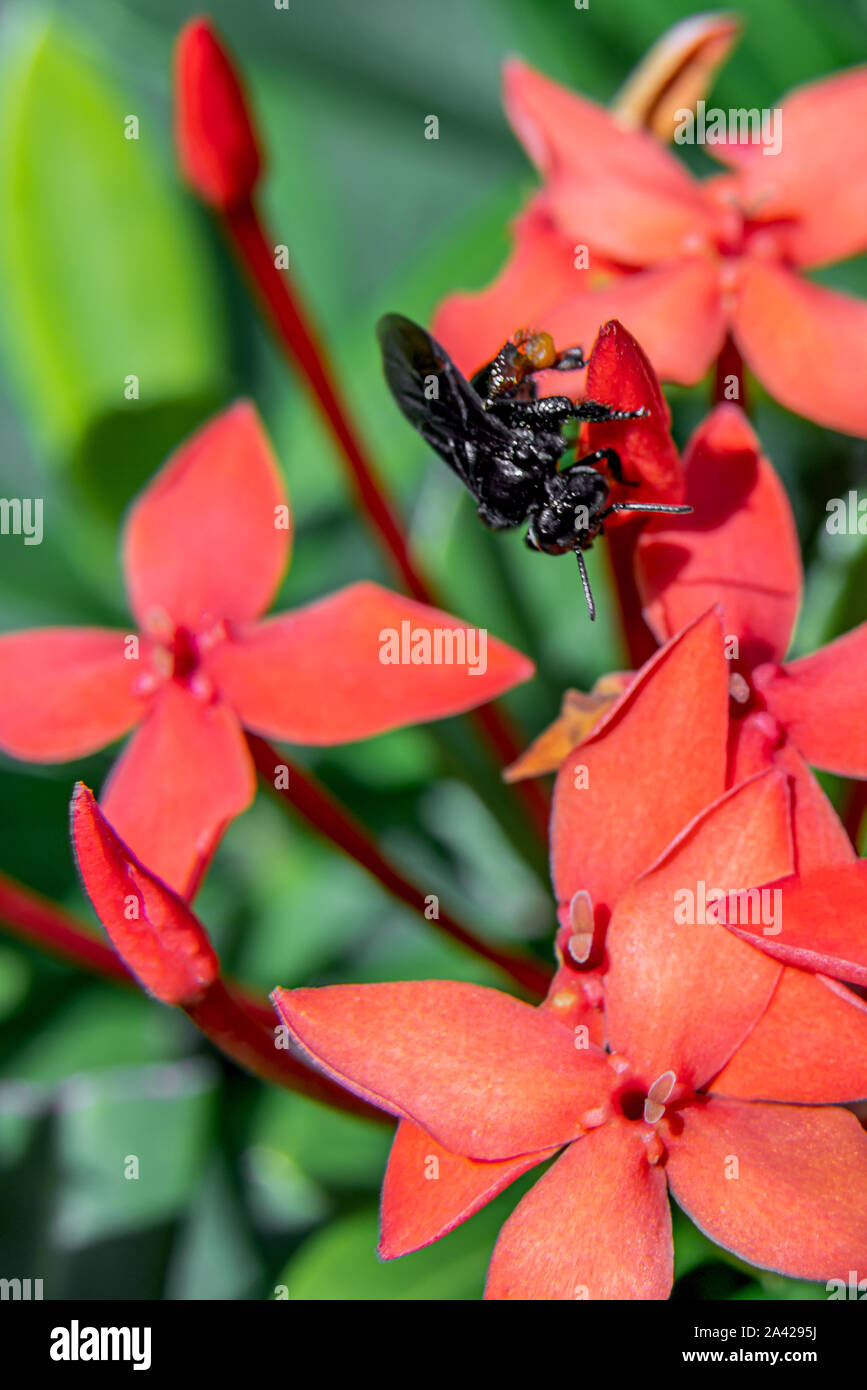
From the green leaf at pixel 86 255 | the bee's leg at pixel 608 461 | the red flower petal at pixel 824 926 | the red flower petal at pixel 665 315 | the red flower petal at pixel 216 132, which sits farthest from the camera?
the green leaf at pixel 86 255

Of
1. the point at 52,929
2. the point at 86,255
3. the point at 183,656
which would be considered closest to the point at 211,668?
the point at 183,656

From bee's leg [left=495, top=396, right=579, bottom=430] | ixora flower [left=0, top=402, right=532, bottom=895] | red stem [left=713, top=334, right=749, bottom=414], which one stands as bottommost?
ixora flower [left=0, top=402, right=532, bottom=895]

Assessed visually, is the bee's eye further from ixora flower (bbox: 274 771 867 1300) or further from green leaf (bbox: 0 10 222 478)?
green leaf (bbox: 0 10 222 478)

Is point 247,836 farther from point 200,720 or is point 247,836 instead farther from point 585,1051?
point 585,1051

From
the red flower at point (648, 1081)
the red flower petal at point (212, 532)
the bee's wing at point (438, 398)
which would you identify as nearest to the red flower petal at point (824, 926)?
the red flower at point (648, 1081)

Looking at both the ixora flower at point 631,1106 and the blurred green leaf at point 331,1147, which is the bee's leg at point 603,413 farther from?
the blurred green leaf at point 331,1147

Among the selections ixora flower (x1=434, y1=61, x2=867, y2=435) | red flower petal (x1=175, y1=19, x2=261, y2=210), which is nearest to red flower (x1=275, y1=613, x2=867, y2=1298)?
ixora flower (x1=434, y1=61, x2=867, y2=435)

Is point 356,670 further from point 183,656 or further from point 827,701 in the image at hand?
point 827,701
